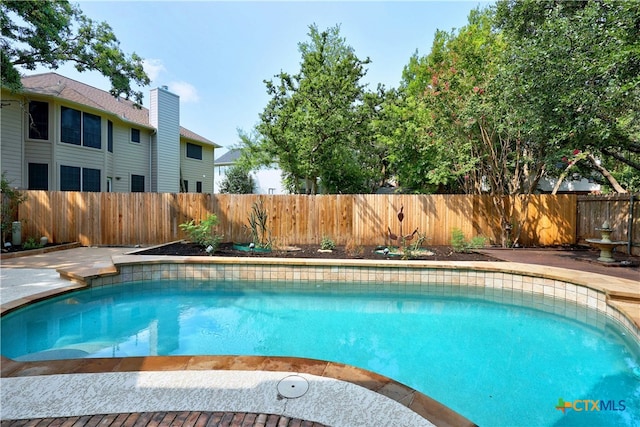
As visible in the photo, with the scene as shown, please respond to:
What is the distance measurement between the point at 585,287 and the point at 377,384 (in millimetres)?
4715

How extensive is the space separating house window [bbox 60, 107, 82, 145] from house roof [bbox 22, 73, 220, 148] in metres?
0.55

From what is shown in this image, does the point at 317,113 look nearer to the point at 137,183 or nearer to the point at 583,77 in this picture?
the point at 583,77

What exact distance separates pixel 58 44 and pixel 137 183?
6491 mm

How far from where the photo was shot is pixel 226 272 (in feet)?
22.8

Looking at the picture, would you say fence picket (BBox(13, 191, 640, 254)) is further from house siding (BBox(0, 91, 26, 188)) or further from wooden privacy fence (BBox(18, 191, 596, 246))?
house siding (BBox(0, 91, 26, 188))

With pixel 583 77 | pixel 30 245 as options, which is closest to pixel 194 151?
pixel 30 245

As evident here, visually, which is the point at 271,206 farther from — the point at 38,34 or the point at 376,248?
the point at 38,34

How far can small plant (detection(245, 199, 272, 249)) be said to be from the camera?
939cm

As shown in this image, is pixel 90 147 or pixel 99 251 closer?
pixel 99 251

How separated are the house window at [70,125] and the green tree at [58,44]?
6.66 ft

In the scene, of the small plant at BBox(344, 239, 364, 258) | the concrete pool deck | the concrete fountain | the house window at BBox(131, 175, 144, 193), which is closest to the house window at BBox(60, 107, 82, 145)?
the house window at BBox(131, 175, 144, 193)

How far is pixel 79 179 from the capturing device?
41.4 ft

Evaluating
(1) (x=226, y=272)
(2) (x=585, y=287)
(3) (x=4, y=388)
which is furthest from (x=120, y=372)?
(2) (x=585, y=287)

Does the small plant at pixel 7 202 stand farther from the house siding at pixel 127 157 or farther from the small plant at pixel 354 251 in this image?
the small plant at pixel 354 251
